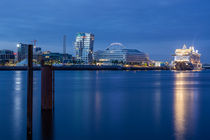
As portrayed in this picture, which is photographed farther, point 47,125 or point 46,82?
point 46,82

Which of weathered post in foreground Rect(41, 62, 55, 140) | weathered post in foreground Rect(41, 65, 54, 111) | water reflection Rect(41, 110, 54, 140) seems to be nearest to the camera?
water reflection Rect(41, 110, 54, 140)

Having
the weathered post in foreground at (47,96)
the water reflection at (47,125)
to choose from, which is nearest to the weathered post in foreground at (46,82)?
the weathered post in foreground at (47,96)

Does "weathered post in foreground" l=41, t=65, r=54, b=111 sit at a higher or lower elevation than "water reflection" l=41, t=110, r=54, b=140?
higher

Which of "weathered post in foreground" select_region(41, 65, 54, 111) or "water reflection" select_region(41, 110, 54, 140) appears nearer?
"water reflection" select_region(41, 110, 54, 140)

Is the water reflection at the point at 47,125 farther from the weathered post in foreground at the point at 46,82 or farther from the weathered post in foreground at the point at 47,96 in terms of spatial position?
the weathered post in foreground at the point at 46,82

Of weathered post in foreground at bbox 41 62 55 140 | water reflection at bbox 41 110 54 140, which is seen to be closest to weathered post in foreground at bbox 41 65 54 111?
weathered post in foreground at bbox 41 62 55 140

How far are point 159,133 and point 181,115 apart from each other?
4.46 m

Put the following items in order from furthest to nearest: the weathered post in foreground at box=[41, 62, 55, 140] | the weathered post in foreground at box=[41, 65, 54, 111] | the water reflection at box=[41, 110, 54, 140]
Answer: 1. the weathered post in foreground at box=[41, 65, 54, 111]
2. the weathered post in foreground at box=[41, 62, 55, 140]
3. the water reflection at box=[41, 110, 54, 140]

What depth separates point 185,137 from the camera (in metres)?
11.2

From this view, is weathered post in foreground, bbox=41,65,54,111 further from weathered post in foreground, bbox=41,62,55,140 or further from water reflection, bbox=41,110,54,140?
water reflection, bbox=41,110,54,140

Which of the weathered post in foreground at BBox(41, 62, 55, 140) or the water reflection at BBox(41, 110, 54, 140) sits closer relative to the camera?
the water reflection at BBox(41, 110, 54, 140)

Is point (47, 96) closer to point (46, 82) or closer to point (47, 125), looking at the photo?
point (46, 82)

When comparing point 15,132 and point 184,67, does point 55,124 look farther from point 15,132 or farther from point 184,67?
point 184,67

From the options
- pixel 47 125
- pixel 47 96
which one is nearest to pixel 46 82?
pixel 47 96
